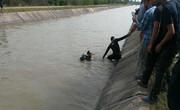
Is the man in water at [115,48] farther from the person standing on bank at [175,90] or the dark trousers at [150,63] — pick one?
the person standing on bank at [175,90]

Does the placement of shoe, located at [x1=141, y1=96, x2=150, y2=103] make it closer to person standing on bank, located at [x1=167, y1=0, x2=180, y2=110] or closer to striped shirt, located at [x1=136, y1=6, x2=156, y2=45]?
person standing on bank, located at [x1=167, y1=0, x2=180, y2=110]

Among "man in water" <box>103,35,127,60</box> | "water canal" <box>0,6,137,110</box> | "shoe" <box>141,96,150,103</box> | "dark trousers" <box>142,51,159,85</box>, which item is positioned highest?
"dark trousers" <box>142,51,159,85</box>

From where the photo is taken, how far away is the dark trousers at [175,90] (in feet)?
11.6

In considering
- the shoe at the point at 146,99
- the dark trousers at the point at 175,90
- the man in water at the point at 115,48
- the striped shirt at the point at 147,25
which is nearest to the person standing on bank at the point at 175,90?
the dark trousers at the point at 175,90

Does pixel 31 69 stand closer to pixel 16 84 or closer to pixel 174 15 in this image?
pixel 16 84

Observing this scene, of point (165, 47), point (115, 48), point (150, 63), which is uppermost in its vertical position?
point (165, 47)

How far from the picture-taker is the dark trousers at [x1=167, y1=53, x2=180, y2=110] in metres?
3.54

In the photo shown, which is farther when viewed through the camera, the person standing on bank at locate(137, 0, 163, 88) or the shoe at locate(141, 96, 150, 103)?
the shoe at locate(141, 96, 150, 103)

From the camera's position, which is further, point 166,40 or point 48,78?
point 48,78

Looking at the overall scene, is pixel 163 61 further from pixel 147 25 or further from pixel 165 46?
pixel 147 25

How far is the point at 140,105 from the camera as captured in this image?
187 inches

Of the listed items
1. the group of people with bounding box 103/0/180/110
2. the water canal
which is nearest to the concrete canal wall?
the water canal

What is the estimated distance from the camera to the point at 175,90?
3576 mm

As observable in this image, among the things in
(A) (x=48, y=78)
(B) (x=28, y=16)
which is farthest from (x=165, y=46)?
(B) (x=28, y=16)
